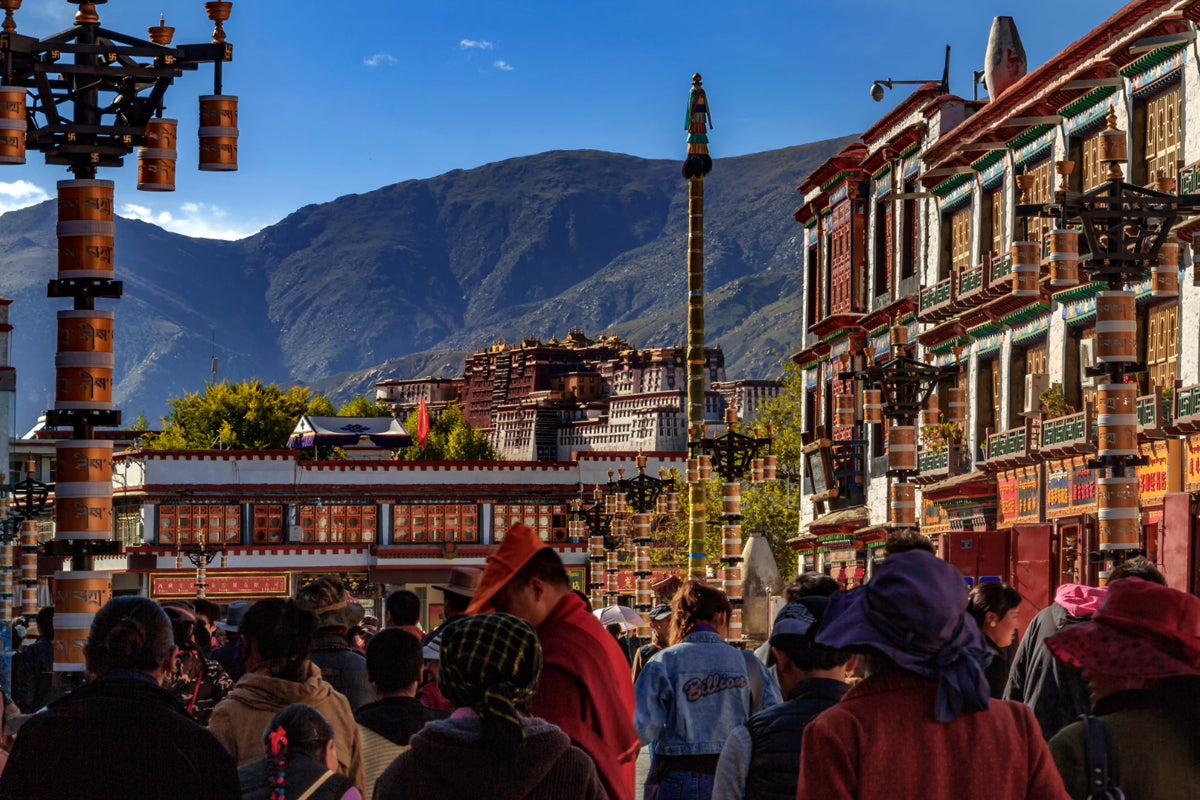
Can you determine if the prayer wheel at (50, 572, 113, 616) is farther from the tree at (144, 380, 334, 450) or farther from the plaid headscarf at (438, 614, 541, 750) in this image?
the tree at (144, 380, 334, 450)

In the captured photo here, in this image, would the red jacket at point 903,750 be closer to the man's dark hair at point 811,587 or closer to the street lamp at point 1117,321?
the man's dark hair at point 811,587

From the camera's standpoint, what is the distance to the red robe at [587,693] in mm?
6453

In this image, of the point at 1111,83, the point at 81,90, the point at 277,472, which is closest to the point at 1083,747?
the point at 81,90

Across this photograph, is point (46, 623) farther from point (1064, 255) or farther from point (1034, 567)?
point (1034, 567)

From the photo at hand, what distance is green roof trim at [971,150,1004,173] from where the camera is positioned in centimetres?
3544

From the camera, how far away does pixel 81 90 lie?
48.8 ft

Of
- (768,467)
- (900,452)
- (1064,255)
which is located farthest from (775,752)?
(768,467)

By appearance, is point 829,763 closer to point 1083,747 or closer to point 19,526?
point 1083,747

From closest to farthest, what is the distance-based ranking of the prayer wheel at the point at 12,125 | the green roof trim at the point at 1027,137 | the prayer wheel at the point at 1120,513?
the prayer wheel at the point at 12,125, the prayer wheel at the point at 1120,513, the green roof trim at the point at 1027,137

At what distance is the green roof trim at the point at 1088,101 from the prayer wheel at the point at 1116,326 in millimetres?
14259

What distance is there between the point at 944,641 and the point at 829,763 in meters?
0.42

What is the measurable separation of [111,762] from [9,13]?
10877 mm

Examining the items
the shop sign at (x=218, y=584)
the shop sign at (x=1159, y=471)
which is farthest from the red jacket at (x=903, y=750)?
the shop sign at (x=218, y=584)

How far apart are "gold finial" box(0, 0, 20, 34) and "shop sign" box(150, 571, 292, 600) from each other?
60.3m
